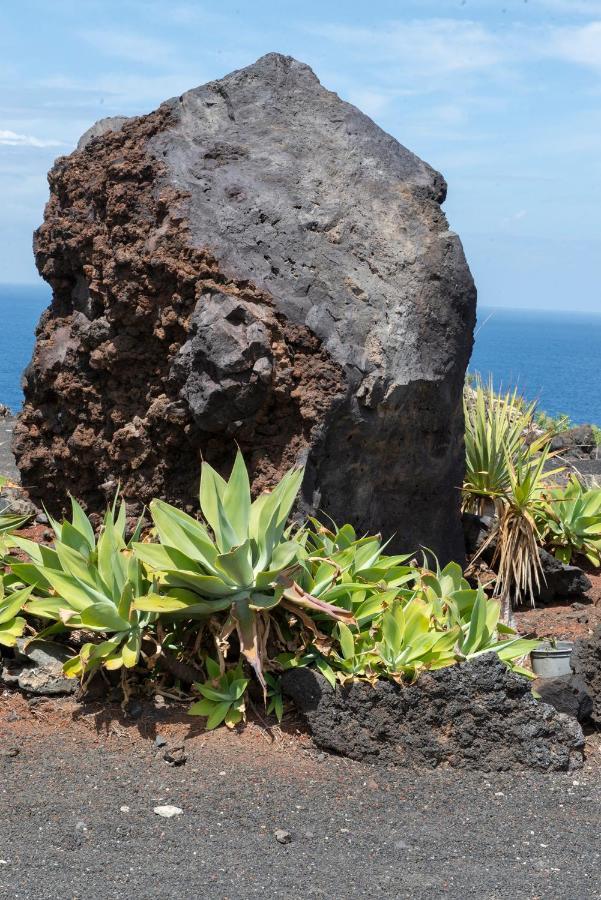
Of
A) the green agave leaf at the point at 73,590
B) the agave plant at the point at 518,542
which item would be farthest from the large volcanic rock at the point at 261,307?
the green agave leaf at the point at 73,590

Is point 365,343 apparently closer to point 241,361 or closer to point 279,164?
point 241,361

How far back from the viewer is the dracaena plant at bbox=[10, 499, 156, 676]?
4.47m

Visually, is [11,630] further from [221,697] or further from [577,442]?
[577,442]

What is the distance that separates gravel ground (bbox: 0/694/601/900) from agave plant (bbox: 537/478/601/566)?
3428mm

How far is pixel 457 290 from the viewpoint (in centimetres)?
604

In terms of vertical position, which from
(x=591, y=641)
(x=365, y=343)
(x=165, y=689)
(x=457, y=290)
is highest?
(x=457, y=290)

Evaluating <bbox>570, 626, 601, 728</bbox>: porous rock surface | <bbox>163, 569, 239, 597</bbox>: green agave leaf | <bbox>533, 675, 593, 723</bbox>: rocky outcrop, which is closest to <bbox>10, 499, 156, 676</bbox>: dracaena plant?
<bbox>163, 569, 239, 597</bbox>: green agave leaf

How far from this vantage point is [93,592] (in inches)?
182

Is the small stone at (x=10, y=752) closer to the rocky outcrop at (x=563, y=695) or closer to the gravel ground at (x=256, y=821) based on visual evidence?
the gravel ground at (x=256, y=821)

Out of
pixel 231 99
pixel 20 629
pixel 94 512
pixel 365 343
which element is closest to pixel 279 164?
pixel 231 99

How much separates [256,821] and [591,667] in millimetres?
2131

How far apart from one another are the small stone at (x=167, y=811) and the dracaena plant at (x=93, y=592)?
69cm

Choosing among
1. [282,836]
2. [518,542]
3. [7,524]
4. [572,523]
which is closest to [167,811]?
[282,836]

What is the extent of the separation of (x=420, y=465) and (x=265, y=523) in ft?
6.18
